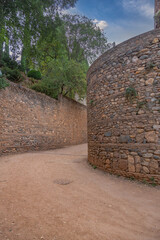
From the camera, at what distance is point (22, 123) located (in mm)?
9398

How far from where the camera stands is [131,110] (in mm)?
4777

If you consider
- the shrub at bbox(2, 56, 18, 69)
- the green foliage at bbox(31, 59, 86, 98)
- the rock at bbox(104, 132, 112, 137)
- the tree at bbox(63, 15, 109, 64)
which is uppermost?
the tree at bbox(63, 15, 109, 64)

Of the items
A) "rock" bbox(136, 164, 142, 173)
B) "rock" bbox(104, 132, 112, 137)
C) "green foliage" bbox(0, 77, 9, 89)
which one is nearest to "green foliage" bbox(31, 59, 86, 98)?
"green foliage" bbox(0, 77, 9, 89)

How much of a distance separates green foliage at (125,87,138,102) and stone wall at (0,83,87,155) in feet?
22.2

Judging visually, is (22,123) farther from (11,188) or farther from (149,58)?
(149,58)

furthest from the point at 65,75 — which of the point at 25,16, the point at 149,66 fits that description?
the point at 149,66

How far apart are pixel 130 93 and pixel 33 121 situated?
7359 millimetres

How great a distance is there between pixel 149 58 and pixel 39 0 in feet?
12.4

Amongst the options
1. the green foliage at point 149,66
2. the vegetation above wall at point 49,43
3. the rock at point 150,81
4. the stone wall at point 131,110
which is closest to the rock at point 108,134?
the stone wall at point 131,110

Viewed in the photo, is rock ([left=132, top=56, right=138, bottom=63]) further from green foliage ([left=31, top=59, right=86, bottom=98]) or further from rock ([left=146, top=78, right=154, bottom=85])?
green foliage ([left=31, top=59, right=86, bottom=98])

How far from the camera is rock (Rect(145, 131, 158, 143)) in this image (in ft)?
13.9

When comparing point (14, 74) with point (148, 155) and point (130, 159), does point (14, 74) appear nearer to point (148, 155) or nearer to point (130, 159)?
point (130, 159)

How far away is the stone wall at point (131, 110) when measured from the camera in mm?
4324

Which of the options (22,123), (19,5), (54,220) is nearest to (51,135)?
(22,123)
